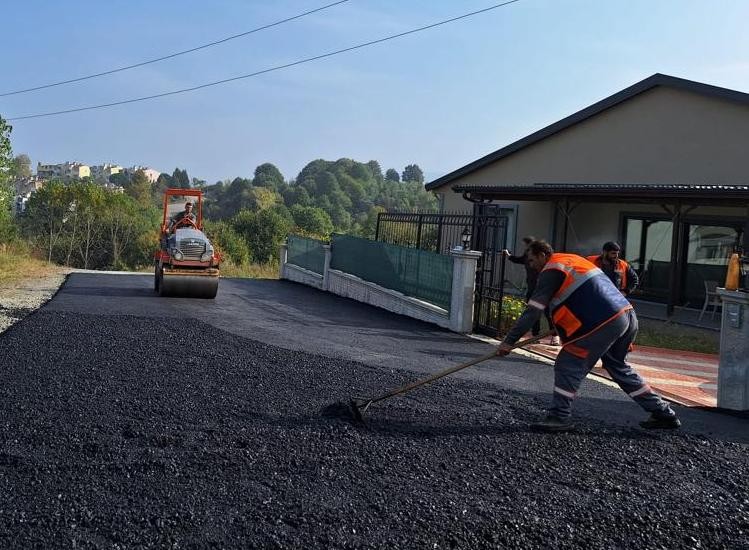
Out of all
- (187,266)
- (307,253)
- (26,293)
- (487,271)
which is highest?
(487,271)

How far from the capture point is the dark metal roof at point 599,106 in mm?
16609

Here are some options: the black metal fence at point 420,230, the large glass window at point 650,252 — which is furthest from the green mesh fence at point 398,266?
the large glass window at point 650,252

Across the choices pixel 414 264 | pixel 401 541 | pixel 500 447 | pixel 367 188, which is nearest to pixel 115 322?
pixel 414 264

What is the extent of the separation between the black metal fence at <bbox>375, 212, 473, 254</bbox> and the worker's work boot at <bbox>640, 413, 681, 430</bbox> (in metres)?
9.30

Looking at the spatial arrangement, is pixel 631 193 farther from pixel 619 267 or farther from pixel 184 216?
pixel 184 216

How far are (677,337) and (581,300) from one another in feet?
29.4

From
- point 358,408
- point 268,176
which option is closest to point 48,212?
point 358,408

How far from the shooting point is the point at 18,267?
77.8 ft

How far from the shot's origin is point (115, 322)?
39.9 ft

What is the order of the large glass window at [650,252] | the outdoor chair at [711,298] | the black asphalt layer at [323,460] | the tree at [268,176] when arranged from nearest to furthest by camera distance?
the black asphalt layer at [323,460]
the outdoor chair at [711,298]
the large glass window at [650,252]
the tree at [268,176]

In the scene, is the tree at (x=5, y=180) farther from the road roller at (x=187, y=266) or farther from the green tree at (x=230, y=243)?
the green tree at (x=230, y=243)

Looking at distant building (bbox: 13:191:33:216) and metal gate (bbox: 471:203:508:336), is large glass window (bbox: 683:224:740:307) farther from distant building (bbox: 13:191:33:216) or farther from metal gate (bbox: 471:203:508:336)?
distant building (bbox: 13:191:33:216)

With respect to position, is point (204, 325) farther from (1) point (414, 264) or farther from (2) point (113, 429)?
(2) point (113, 429)

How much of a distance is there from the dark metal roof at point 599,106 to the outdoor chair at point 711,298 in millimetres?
3814
